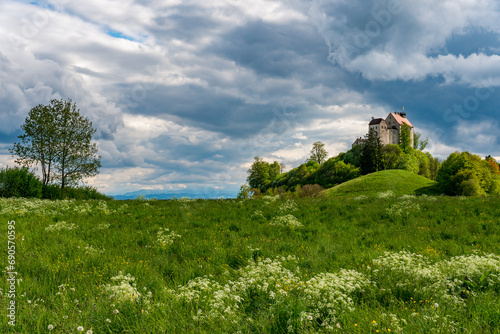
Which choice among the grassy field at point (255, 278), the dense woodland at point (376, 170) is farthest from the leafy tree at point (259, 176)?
the grassy field at point (255, 278)

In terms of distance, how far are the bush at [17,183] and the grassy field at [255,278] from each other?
20986mm

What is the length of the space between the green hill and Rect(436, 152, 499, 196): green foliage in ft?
9.53

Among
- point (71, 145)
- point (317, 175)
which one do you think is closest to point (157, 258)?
point (71, 145)

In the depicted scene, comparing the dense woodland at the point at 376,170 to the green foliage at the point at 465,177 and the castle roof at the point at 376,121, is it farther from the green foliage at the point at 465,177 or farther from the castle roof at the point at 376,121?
the castle roof at the point at 376,121

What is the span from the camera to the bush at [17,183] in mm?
29922

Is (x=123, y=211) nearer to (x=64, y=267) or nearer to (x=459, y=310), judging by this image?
(x=64, y=267)

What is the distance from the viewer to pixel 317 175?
10081 cm

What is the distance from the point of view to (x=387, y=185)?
2140 inches

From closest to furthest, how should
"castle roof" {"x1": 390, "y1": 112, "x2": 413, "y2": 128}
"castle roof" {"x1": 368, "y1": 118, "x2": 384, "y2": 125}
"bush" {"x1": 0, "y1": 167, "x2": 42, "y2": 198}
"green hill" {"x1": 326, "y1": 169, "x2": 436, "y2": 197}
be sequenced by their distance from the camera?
"bush" {"x1": 0, "y1": 167, "x2": 42, "y2": 198} → "green hill" {"x1": 326, "y1": 169, "x2": 436, "y2": 197} → "castle roof" {"x1": 390, "y1": 112, "x2": 413, "y2": 128} → "castle roof" {"x1": 368, "y1": 118, "x2": 384, "y2": 125}

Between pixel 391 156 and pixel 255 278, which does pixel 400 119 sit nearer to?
pixel 391 156

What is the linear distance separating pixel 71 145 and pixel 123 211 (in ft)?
95.6

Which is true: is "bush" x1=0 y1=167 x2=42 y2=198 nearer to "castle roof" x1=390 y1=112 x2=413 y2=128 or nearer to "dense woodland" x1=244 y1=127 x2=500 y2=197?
"dense woodland" x1=244 y1=127 x2=500 y2=197

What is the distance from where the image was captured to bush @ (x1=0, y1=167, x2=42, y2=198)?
29922mm

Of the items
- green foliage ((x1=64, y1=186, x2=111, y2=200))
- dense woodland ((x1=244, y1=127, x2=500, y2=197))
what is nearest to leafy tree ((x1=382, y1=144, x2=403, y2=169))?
dense woodland ((x1=244, y1=127, x2=500, y2=197))
